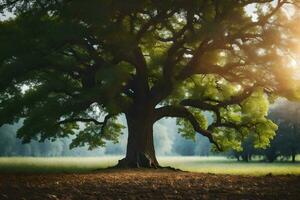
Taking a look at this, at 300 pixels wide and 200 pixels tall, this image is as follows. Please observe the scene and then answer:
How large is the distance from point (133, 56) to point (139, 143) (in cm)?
535

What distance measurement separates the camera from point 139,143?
2692 centimetres

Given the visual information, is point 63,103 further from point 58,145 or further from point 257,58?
point 58,145

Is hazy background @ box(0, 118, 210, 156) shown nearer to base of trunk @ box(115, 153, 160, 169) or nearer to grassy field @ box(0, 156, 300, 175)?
grassy field @ box(0, 156, 300, 175)

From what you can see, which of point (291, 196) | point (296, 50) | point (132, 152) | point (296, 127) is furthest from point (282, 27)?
point (296, 127)

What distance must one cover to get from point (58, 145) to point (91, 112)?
78390 millimetres

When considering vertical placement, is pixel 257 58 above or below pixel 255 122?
above

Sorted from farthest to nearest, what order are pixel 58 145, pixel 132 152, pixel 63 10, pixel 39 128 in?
pixel 58 145 < pixel 132 152 < pixel 39 128 < pixel 63 10

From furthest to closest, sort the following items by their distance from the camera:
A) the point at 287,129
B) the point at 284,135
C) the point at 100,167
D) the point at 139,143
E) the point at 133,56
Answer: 1. the point at 287,129
2. the point at 284,135
3. the point at 100,167
4. the point at 139,143
5. the point at 133,56

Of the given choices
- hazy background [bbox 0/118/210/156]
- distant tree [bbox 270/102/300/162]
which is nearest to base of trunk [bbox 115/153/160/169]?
distant tree [bbox 270/102/300/162]

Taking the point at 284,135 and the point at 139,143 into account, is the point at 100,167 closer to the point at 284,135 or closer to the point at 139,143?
the point at 139,143

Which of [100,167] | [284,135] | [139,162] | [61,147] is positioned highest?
[61,147]

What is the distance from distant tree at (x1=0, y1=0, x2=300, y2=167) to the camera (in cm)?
2125

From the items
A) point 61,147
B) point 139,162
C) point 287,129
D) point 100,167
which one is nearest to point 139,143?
point 139,162

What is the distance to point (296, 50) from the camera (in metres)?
23.5
